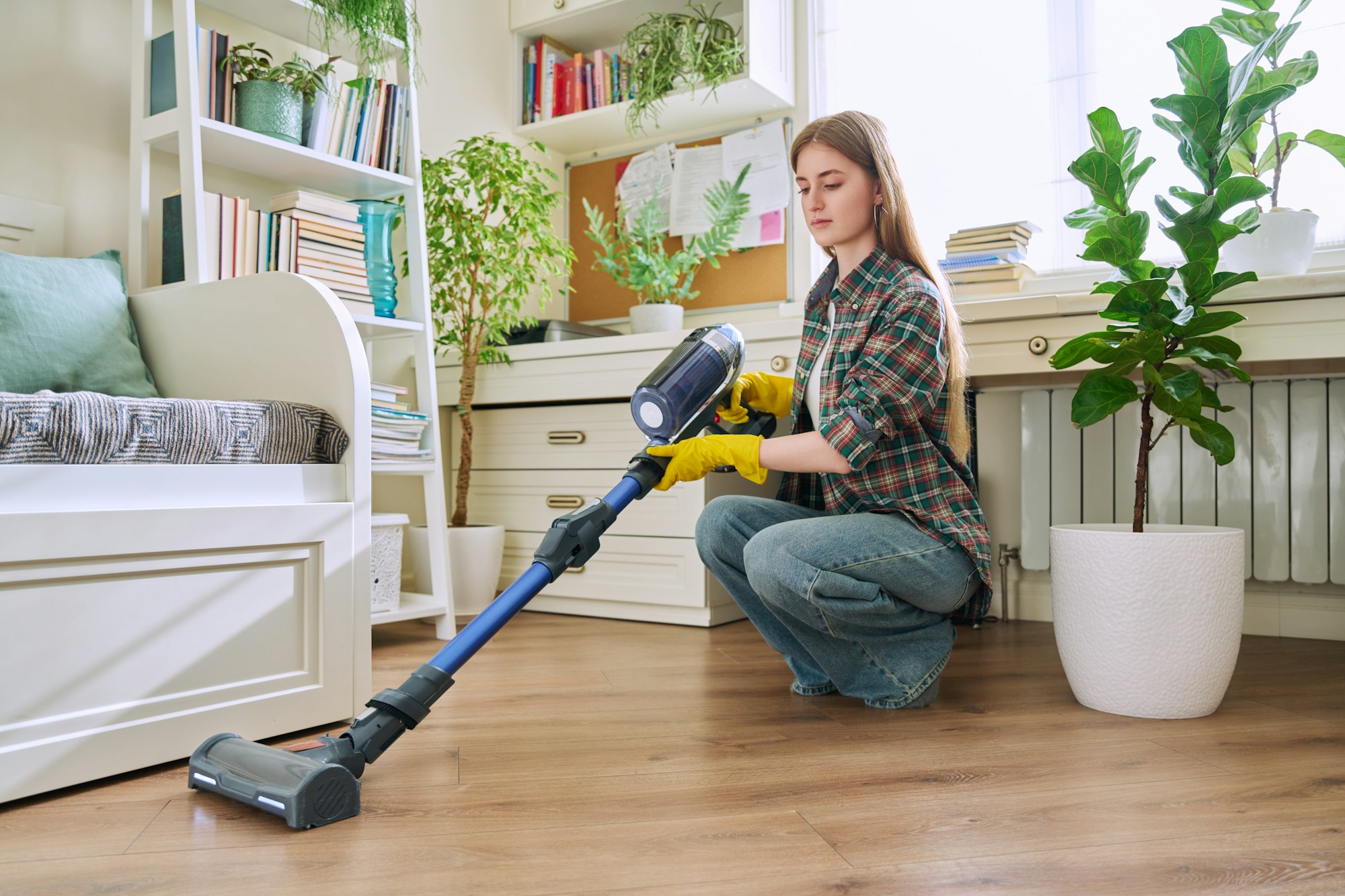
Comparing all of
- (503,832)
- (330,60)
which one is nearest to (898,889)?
(503,832)

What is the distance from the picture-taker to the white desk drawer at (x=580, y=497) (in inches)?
91.4

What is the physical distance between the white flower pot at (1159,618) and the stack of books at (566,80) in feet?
6.44

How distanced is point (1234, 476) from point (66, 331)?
234 cm

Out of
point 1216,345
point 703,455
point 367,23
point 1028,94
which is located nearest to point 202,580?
point 703,455

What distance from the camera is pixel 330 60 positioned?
2.08 meters

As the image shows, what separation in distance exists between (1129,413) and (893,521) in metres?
1.14

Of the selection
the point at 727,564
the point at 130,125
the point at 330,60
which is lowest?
the point at 727,564

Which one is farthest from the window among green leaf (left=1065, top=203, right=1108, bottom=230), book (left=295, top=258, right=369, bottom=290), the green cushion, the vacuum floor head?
the vacuum floor head

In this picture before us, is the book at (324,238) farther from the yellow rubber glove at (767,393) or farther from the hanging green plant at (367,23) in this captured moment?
the yellow rubber glove at (767,393)

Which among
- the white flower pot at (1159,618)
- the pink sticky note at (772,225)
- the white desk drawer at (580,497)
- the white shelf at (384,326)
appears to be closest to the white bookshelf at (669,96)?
the pink sticky note at (772,225)

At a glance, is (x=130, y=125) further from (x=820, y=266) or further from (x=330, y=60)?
(x=820, y=266)

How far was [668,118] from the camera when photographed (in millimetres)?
2816

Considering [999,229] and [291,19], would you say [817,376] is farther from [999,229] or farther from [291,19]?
[291,19]

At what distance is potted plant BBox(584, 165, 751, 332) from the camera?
2576 millimetres
